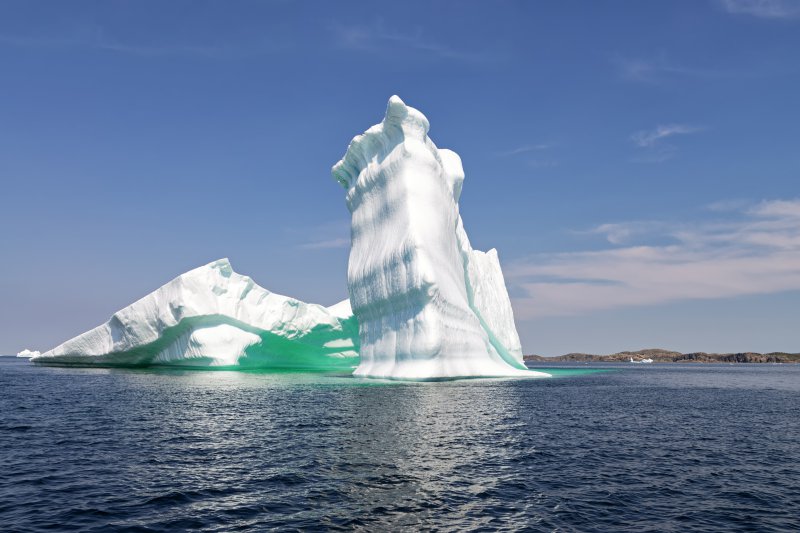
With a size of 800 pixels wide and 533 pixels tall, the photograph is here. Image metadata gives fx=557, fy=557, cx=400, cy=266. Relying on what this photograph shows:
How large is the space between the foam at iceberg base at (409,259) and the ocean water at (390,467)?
12735 millimetres

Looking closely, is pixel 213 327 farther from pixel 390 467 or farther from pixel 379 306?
pixel 390 467

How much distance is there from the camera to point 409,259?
38938 mm

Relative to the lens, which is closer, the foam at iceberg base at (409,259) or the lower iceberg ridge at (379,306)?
the foam at iceberg base at (409,259)

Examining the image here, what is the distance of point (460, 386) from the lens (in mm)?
34969

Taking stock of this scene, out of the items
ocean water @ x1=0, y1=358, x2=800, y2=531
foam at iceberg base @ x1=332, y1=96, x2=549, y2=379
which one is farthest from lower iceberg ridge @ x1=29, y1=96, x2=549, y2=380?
ocean water @ x1=0, y1=358, x2=800, y2=531

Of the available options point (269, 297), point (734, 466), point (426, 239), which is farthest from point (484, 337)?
point (734, 466)

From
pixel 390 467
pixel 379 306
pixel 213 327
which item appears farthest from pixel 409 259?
pixel 390 467

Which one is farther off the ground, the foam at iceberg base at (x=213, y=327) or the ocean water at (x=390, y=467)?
the foam at iceberg base at (x=213, y=327)

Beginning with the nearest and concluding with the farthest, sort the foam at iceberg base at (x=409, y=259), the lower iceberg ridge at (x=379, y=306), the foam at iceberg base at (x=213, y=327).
Answer: the foam at iceberg base at (x=409, y=259) < the lower iceberg ridge at (x=379, y=306) < the foam at iceberg base at (x=213, y=327)

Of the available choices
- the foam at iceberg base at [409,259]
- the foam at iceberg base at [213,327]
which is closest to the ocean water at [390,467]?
the foam at iceberg base at [409,259]

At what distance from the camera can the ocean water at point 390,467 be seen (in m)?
9.89

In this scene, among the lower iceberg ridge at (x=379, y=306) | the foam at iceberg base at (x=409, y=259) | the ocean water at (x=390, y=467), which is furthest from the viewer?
the lower iceberg ridge at (x=379, y=306)

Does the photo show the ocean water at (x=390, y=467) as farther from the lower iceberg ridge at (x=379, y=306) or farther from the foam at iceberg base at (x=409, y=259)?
the lower iceberg ridge at (x=379, y=306)

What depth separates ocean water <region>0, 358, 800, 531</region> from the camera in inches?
389
